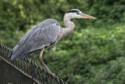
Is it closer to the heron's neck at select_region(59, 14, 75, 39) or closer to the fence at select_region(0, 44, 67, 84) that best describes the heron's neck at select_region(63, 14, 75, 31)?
the heron's neck at select_region(59, 14, 75, 39)

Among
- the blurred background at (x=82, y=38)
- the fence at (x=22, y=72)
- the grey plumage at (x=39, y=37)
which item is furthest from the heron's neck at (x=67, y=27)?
the fence at (x=22, y=72)

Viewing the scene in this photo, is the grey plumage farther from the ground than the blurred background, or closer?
closer

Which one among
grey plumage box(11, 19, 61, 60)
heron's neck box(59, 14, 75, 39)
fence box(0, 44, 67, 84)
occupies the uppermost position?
heron's neck box(59, 14, 75, 39)

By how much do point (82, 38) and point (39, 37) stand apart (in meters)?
3.40

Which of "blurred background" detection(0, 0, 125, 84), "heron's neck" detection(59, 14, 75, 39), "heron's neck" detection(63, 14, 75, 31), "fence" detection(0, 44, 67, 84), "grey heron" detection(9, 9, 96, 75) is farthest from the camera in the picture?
"blurred background" detection(0, 0, 125, 84)

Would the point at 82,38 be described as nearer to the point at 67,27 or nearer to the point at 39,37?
the point at 67,27

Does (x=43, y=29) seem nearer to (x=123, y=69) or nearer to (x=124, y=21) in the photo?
(x=123, y=69)

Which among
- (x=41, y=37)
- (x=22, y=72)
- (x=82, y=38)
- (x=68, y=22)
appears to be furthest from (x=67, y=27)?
(x=82, y=38)

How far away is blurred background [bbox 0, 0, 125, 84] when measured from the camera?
9111 mm

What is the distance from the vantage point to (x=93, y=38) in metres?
11.2

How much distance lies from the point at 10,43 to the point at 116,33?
2601mm

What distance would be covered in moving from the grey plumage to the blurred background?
1.16 meters

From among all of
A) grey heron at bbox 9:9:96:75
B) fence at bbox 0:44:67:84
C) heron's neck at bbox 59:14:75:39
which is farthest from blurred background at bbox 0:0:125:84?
fence at bbox 0:44:67:84

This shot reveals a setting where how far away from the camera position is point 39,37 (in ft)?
25.9
